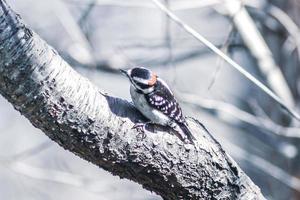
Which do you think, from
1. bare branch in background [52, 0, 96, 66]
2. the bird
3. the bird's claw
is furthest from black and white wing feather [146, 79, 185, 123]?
bare branch in background [52, 0, 96, 66]

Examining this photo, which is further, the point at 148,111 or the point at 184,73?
the point at 184,73

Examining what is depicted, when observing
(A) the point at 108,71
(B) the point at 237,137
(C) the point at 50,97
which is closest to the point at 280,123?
(B) the point at 237,137

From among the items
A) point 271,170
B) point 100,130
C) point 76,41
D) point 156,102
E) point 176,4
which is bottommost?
point 100,130

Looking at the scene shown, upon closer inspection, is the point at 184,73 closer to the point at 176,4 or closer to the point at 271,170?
the point at 176,4

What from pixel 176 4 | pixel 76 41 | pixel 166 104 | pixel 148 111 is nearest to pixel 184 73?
pixel 176 4

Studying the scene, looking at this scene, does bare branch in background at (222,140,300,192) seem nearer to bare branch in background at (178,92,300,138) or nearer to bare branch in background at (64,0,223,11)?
bare branch in background at (178,92,300,138)

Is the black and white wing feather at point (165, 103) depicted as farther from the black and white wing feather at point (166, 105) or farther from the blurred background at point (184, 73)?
the blurred background at point (184, 73)

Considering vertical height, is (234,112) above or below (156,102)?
above
